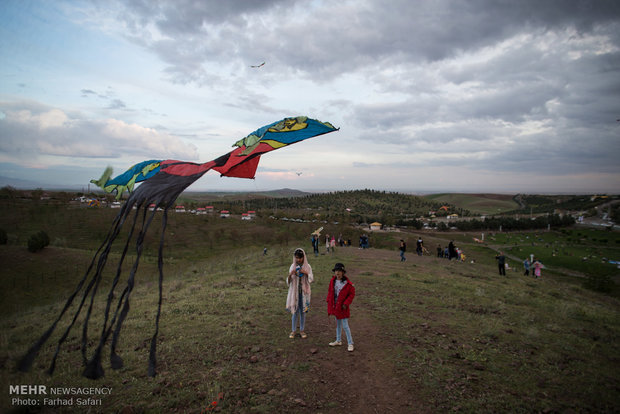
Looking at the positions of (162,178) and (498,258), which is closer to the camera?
(162,178)

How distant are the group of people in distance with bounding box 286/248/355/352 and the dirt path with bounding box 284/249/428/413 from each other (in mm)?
366

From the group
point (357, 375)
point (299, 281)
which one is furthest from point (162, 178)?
point (357, 375)

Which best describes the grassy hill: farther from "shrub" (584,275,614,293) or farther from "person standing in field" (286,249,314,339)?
"shrub" (584,275,614,293)

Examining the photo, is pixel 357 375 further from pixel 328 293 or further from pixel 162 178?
pixel 162 178

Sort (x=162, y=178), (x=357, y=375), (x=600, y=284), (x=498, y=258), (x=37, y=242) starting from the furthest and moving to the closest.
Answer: (x=37, y=242) < (x=600, y=284) < (x=498, y=258) < (x=357, y=375) < (x=162, y=178)

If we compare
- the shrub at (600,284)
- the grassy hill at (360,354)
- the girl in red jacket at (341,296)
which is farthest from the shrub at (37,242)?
the shrub at (600,284)

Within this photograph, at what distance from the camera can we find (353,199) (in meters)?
110

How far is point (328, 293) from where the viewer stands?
6.89 metres

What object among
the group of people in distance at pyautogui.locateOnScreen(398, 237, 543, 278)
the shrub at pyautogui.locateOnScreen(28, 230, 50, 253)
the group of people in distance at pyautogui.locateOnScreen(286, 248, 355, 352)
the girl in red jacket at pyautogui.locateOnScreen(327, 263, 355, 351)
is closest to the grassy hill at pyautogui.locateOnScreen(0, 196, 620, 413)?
the group of people in distance at pyautogui.locateOnScreen(286, 248, 355, 352)

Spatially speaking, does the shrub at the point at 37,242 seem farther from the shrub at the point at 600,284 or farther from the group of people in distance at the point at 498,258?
the shrub at the point at 600,284

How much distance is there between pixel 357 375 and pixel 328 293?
5.90 feet

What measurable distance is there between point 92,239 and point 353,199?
3320 inches

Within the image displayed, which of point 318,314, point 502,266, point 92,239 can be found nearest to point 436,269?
point 502,266

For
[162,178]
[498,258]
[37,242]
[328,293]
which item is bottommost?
[498,258]
